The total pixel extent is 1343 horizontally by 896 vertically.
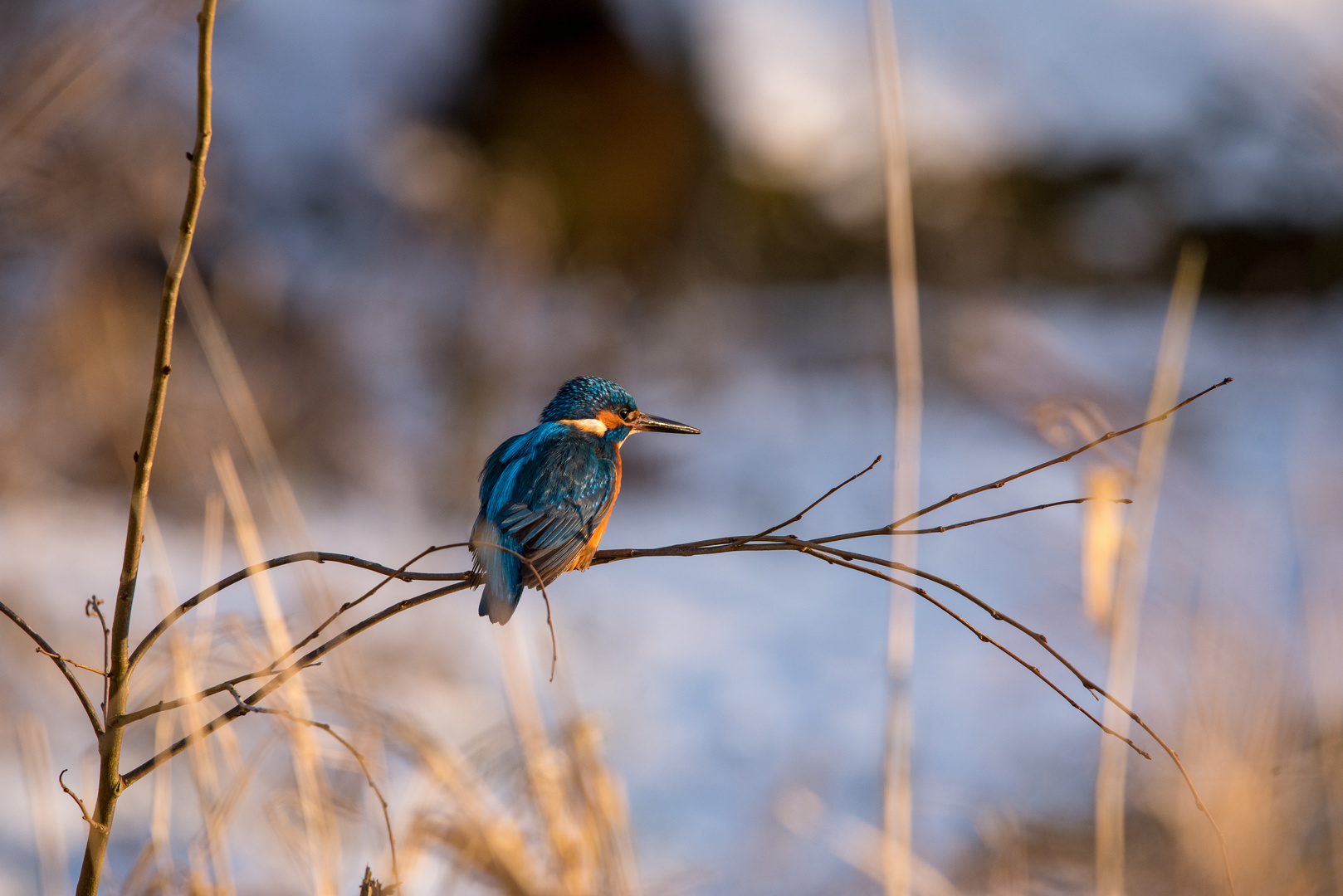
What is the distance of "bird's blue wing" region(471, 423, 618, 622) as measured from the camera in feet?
6.06

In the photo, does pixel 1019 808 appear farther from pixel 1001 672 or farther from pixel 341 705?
pixel 341 705

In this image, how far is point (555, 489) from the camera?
6.38ft

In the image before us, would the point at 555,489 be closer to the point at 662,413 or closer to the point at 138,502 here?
the point at 138,502

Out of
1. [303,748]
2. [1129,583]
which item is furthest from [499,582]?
[1129,583]

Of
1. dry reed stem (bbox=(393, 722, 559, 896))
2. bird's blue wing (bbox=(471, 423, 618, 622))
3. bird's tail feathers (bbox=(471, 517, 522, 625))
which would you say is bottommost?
dry reed stem (bbox=(393, 722, 559, 896))

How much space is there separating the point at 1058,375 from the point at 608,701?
114 inches

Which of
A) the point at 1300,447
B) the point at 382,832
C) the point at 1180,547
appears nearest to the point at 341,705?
the point at 382,832

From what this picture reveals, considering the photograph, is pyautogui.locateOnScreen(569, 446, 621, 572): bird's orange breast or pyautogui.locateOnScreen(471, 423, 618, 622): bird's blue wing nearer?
pyautogui.locateOnScreen(471, 423, 618, 622): bird's blue wing

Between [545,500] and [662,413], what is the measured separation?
4.78 meters

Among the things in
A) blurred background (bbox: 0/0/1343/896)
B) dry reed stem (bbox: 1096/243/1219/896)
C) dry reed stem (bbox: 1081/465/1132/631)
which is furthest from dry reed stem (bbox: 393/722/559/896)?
dry reed stem (bbox: 1081/465/1132/631)

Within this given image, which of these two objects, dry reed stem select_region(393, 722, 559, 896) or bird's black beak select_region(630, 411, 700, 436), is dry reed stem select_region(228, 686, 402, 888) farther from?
bird's black beak select_region(630, 411, 700, 436)

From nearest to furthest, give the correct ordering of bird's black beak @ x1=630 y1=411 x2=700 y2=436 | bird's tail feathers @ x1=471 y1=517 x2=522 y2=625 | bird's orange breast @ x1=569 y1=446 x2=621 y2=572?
bird's tail feathers @ x1=471 y1=517 x2=522 y2=625, bird's orange breast @ x1=569 y1=446 x2=621 y2=572, bird's black beak @ x1=630 y1=411 x2=700 y2=436

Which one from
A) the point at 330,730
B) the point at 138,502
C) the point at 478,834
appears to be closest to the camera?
the point at 138,502

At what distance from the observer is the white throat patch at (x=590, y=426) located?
2254 millimetres
